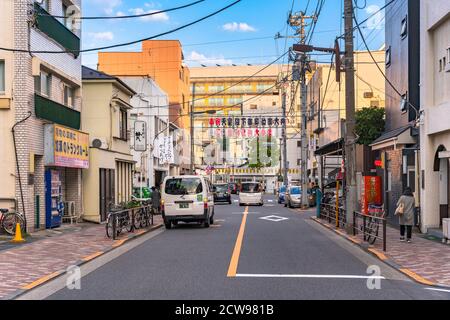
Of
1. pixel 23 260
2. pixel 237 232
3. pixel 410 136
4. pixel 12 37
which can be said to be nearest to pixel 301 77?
pixel 410 136

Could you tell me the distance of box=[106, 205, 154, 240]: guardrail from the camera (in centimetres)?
1814

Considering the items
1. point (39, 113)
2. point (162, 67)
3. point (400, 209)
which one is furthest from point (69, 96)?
point (162, 67)

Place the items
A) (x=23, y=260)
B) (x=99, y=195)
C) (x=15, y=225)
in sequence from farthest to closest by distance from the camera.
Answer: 1. (x=99, y=195)
2. (x=15, y=225)
3. (x=23, y=260)

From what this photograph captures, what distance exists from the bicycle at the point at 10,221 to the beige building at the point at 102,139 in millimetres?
7377

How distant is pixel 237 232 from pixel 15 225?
7.62 m

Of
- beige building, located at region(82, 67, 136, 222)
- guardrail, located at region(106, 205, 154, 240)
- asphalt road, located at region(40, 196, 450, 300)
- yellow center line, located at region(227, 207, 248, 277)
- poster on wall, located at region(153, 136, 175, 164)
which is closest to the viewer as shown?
asphalt road, located at region(40, 196, 450, 300)

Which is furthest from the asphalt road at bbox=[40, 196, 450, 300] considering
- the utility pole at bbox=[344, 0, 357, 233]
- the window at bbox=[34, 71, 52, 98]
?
the window at bbox=[34, 71, 52, 98]

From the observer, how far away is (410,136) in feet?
71.2

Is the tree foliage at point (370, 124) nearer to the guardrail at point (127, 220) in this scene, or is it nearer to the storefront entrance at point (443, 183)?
the storefront entrance at point (443, 183)

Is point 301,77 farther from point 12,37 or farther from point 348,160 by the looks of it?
point 12,37

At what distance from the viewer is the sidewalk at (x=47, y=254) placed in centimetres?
1053

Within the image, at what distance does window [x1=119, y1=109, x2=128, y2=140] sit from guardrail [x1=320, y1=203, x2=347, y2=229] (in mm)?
11237

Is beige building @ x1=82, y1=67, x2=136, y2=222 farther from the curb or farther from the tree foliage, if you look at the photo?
the tree foliage

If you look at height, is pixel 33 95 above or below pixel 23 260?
above
